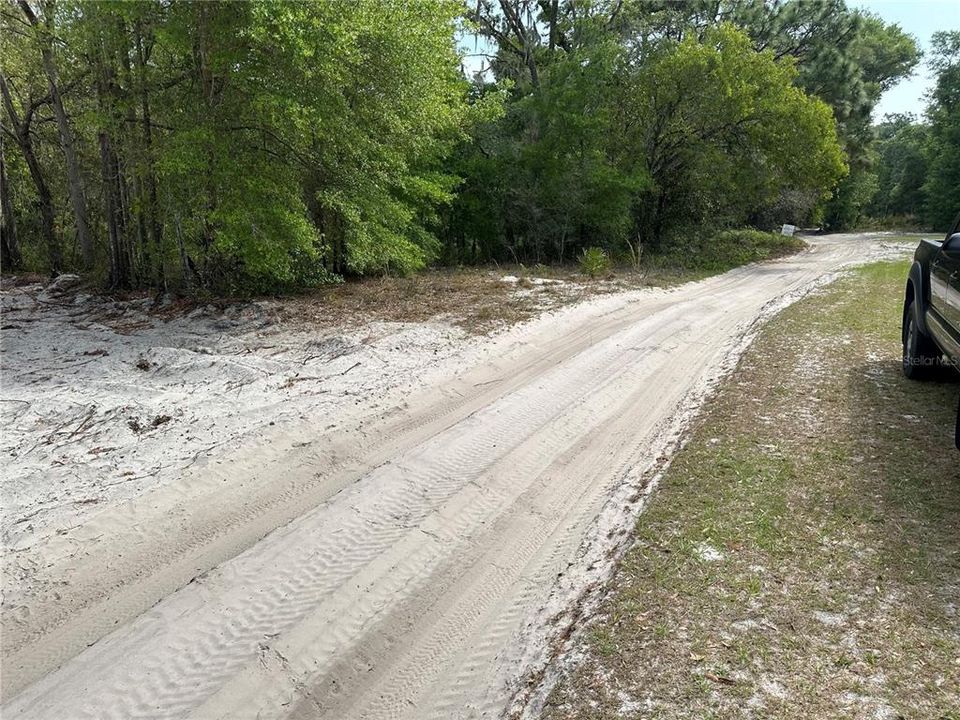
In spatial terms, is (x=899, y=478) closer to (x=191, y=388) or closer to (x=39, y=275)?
(x=191, y=388)

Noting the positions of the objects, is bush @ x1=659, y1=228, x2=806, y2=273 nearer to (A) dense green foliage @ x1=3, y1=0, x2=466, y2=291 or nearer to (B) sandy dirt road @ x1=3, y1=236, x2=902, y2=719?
(A) dense green foliage @ x1=3, y1=0, x2=466, y2=291

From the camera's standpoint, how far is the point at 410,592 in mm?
3320

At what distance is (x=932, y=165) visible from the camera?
35625mm

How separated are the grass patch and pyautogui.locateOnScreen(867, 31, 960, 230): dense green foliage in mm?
38200

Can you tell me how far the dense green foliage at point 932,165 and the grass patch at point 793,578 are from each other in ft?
125

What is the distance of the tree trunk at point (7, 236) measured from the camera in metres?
16.7

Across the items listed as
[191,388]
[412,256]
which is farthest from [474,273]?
[191,388]

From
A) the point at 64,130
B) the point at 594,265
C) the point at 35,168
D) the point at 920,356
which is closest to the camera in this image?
the point at 920,356

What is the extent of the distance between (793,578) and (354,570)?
2516mm

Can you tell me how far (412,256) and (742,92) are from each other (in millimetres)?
12597

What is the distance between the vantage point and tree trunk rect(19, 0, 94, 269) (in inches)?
438

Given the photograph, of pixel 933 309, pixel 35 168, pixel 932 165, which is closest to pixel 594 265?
pixel 933 309

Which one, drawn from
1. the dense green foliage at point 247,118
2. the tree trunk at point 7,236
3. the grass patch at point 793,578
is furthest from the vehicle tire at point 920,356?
the tree trunk at point 7,236

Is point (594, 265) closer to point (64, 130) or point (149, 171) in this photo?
point (149, 171)
